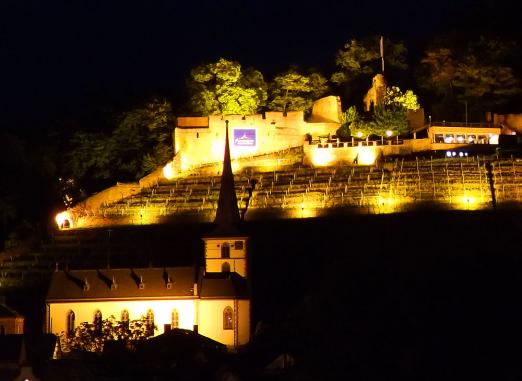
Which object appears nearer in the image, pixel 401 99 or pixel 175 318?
pixel 175 318

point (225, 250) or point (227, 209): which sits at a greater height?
point (227, 209)

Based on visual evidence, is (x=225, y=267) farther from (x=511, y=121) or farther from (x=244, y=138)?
(x=511, y=121)

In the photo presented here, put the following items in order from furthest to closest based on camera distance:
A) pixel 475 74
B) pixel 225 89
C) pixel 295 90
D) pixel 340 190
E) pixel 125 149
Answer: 1. pixel 295 90
2. pixel 225 89
3. pixel 125 149
4. pixel 475 74
5. pixel 340 190

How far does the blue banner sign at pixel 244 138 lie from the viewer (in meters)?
96.5

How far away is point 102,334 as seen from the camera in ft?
224

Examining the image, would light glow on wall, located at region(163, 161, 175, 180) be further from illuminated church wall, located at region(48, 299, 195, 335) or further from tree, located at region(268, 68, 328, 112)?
illuminated church wall, located at region(48, 299, 195, 335)

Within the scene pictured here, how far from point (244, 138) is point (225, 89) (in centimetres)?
495

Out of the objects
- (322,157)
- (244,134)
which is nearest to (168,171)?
(244,134)

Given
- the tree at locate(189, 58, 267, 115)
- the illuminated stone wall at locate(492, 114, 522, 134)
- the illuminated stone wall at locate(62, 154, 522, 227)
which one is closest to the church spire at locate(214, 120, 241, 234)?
the illuminated stone wall at locate(62, 154, 522, 227)

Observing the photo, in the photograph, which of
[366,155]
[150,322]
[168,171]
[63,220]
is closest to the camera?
[150,322]

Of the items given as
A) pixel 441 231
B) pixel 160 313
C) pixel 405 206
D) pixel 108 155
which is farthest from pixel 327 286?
pixel 108 155

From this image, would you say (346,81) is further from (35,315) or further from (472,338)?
(472,338)

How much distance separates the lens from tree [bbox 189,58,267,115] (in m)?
99.6

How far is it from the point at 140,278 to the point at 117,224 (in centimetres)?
1719
